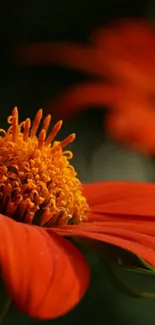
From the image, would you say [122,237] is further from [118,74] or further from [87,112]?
[87,112]

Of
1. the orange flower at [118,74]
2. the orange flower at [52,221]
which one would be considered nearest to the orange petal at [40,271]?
the orange flower at [52,221]

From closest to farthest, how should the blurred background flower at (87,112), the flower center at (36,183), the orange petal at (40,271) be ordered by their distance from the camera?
the orange petal at (40,271) → the flower center at (36,183) → the blurred background flower at (87,112)

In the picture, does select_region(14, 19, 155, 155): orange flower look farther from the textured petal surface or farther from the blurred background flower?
the textured petal surface

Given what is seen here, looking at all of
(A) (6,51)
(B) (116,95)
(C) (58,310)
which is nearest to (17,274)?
(C) (58,310)

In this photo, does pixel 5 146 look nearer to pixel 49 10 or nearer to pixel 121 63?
pixel 121 63

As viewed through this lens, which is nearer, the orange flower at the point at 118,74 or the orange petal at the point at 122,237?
the orange petal at the point at 122,237

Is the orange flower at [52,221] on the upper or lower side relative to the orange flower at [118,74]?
lower

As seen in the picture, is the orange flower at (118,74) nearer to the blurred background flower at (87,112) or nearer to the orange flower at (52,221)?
the blurred background flower at (87,112)
